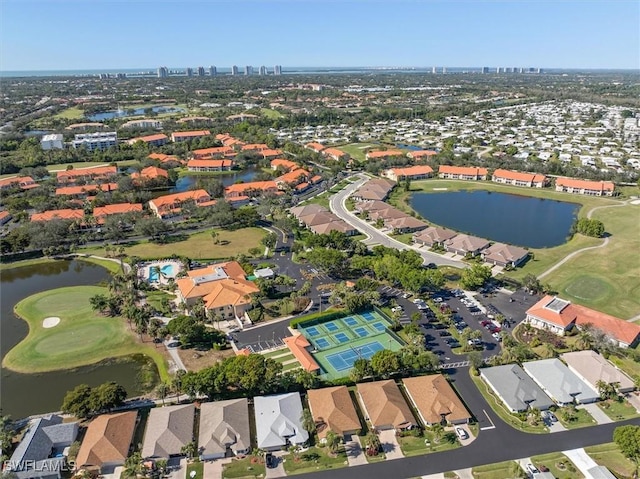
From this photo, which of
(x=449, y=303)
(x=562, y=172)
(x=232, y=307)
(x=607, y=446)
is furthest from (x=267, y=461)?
(x=562, y=172)

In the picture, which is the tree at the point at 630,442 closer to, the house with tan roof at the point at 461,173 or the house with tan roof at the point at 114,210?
the house with tan roof at the point at 114,210

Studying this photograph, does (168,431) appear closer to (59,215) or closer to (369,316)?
(369,316)

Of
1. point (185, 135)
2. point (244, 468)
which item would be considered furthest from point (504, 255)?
point (185, 135)

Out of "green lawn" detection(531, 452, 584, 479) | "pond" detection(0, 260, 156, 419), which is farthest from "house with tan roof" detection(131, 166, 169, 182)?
"green lawn" detection(531, 452, 584, 479)

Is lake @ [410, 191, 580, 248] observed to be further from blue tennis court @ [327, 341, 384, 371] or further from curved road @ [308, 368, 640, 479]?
curved road @ [308, 368, 640, 479]

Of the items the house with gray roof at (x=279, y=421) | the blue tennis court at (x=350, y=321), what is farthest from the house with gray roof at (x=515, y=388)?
the house with gray roof at (x=279, y=421)

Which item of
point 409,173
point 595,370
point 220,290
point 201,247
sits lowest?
point 595,370
